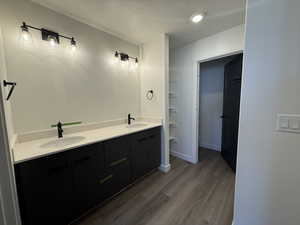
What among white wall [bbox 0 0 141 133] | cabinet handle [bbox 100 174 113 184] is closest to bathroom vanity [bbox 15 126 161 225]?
cabinet handle [bbox 100 174 113 184]

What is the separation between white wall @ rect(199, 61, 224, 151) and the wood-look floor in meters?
1.08

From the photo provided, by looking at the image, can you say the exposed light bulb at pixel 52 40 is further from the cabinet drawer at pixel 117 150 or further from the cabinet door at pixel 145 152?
the cabinet door at pixel 145 152

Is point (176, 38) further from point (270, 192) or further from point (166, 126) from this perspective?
point (270, 192)

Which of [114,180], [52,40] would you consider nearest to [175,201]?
[114,180]

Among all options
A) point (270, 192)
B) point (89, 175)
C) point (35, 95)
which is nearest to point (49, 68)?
point (35, 95)

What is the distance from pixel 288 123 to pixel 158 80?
1839 millimetres

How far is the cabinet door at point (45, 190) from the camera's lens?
3.54ft

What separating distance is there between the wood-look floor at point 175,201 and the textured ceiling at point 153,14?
2438 mm

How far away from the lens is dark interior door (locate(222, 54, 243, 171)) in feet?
7.27

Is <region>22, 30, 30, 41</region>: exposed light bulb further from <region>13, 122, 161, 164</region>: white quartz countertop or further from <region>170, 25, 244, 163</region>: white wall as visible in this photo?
<region>170, 25, 244, 163</region>: white wall

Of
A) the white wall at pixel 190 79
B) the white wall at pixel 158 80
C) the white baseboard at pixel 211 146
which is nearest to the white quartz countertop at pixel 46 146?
the white wall at pixel 158 80

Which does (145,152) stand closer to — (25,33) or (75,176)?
(75,176)

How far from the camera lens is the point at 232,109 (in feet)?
7.89

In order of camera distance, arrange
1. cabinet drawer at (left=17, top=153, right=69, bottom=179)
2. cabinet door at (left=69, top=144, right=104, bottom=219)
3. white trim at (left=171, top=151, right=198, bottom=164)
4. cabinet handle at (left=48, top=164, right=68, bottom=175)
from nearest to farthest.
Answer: cabinet drawer at (left=17, top=153, right=69, bottom=179) → cabinet handle at (left=48, top=164, right=68, bottom=175) → cabinet door at (left=69, top=144, right=104, bottom=219) → white trim at (left=171, top=151, right=198, bottom=164)
